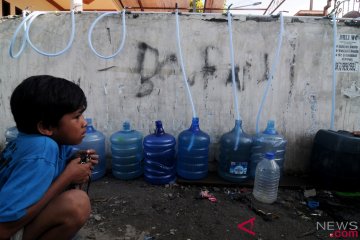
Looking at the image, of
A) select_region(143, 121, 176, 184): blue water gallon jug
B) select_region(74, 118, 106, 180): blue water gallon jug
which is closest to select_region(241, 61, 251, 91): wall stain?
select_region(143, 121, 176, 184): blue water gallon jug

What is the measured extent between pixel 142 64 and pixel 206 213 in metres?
1.88

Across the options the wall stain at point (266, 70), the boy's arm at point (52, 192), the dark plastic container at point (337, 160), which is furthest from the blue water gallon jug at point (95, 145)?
the dark plastic container at point (337, 160)

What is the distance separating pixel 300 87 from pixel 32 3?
6909 mm

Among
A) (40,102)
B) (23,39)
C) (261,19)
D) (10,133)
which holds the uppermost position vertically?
(261,19)

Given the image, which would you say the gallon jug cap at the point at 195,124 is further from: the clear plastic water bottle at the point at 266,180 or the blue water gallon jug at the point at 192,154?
the clear plastic water bottle at the point at 266,180

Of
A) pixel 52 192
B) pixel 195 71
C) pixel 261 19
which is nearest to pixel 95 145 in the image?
pixel 195 71

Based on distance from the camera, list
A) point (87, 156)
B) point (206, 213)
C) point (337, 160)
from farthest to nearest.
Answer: point (337, 160) → point (206, 213) → point (87, 156)

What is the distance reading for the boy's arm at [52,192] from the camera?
127cm

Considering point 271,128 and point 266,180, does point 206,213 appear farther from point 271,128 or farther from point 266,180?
point 271,128

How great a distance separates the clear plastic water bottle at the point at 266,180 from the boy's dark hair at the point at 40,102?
2.21m

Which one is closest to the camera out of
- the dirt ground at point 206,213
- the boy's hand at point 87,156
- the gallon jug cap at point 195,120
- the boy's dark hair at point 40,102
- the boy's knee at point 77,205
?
the boy's dark hair at point 40,102

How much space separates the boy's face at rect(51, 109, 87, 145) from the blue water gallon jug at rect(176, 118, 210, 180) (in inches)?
67.5

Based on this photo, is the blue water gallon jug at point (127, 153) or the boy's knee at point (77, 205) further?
the blue water gallon jug at point (127, 153)

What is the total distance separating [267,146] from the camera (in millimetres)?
3227
